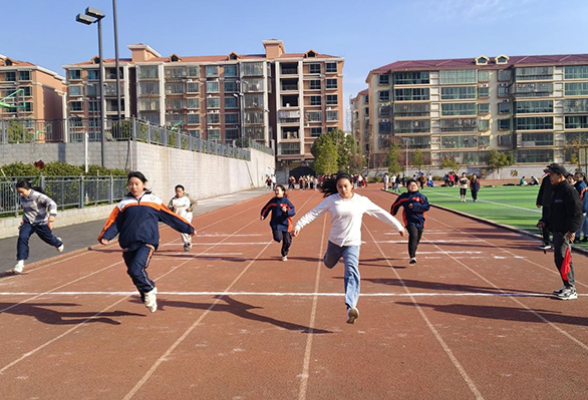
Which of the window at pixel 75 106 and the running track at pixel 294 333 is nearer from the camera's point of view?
the running track at pixel 294 333

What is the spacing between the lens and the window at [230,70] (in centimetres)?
9081

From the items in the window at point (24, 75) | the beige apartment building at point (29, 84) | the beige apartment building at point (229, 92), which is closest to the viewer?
the beige apartment building at point (29, 84)

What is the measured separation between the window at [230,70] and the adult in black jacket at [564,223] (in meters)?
86.0

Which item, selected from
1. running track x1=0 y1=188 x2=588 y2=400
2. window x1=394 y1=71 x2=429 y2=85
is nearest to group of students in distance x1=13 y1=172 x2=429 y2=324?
running track x1=0 y1=188 x2=588 y2=400

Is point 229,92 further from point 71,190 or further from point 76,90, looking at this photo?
point 71,190

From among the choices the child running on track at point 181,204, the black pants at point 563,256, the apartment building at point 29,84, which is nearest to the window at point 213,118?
the apartment building at point 29,84

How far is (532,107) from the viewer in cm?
9706

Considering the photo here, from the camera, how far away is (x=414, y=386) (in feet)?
14.8

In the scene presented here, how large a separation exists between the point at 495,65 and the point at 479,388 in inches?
4047

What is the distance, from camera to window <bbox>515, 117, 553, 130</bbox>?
96.4 meters

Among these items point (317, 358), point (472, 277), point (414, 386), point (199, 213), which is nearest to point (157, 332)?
point (317, 358)

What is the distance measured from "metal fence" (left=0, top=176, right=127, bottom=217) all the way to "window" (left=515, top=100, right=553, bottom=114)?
85119 millimetres

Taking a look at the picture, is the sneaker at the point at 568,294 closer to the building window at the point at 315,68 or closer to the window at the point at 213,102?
the window at the point at 213,102

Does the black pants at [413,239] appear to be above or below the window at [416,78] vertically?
below
